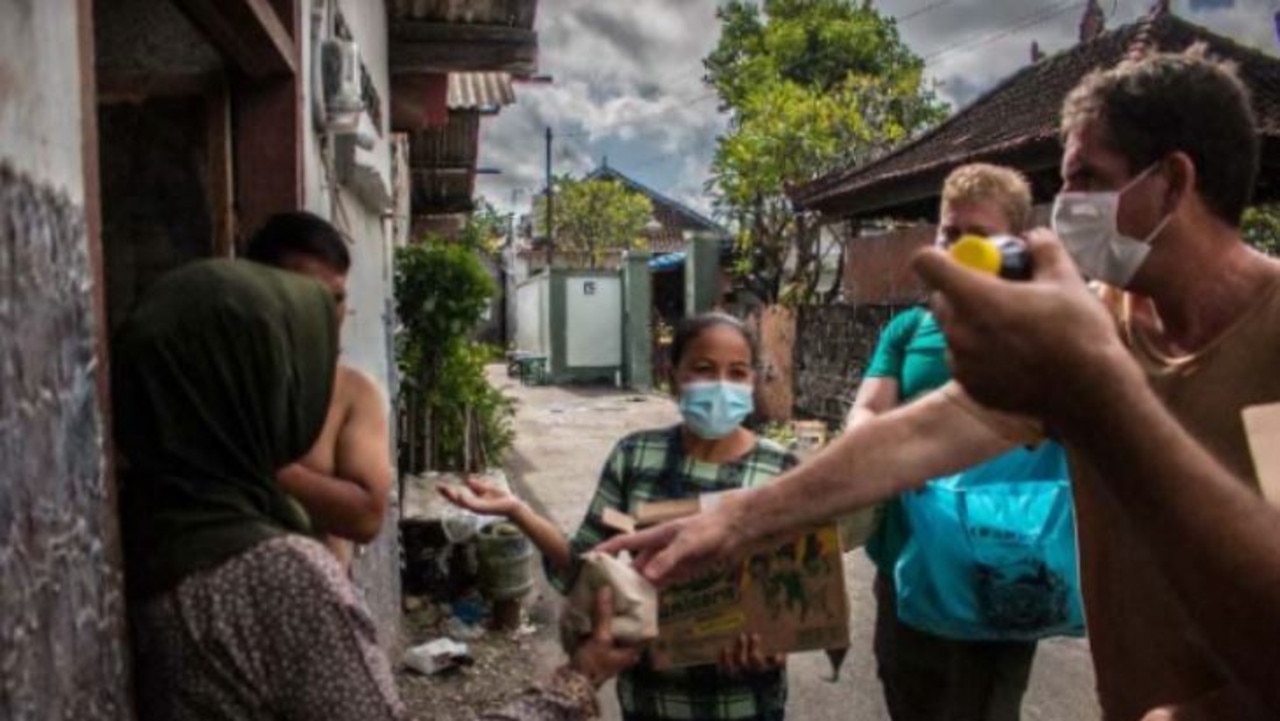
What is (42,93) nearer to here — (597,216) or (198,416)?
(198,416)

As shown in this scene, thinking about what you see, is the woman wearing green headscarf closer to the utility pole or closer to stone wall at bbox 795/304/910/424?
stone wall at bbox 795/304/910/424

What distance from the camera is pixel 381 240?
624 cm

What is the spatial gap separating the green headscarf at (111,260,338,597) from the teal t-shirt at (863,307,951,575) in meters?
1.96

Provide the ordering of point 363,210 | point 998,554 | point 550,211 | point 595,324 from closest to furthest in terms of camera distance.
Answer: point 998,554 < point 363,210 < point 595,324 < point 550,211

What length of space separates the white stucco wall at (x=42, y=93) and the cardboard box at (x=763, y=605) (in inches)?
51.3

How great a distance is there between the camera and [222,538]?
1478 mm

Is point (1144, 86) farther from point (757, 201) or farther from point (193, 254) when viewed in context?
point (757, 201)

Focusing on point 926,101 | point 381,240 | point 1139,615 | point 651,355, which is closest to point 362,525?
point 1139,615

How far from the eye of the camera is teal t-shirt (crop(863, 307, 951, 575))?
3.04 metres

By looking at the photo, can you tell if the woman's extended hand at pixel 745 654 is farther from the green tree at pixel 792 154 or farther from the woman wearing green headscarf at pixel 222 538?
the green tree at pixel 792 154

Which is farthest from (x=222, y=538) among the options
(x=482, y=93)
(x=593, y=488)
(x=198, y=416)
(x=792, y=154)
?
(x=792, y=154)

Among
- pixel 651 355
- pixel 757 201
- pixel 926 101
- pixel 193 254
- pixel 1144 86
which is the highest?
pixel 926 101

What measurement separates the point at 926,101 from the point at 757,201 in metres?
5.45

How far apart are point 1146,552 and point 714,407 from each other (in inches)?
52.2
